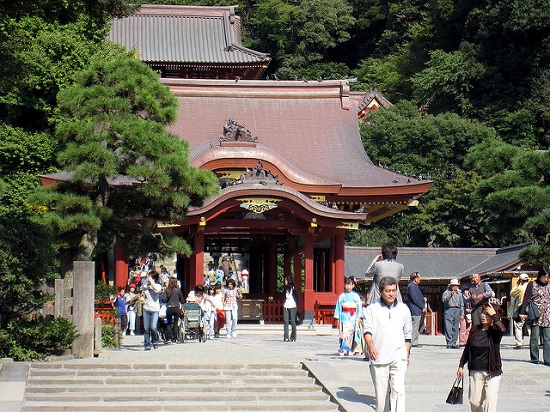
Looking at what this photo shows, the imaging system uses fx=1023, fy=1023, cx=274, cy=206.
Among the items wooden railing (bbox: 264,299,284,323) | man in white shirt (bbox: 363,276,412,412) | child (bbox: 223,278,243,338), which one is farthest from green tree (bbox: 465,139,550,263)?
man in white shirt (bbox: 363,276,412,412)

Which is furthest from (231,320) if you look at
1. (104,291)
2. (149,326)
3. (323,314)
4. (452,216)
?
(452,216)

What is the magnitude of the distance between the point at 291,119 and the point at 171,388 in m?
19.6

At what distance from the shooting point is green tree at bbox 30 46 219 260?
60.8ft

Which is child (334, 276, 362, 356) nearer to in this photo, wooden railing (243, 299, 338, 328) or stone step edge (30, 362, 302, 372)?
stone step edge (30, 362, 302, 372)

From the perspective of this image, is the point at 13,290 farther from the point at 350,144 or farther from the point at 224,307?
the point at 350,144

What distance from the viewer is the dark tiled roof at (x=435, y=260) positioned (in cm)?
Result: 3662

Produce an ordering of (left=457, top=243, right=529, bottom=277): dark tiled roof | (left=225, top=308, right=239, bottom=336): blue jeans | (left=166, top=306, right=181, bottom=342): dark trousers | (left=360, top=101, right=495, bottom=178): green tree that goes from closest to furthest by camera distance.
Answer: (left=166, top=306, right=181, bottom=342): dark trousers, (left=225, top=308, right=239, bottom=336): blue jeans, (left=457, top=243, right=529, bottom=277): dark tiled roof, (left=360, top=101, right=495, bottom=178): green tree

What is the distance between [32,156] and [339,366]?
1772 cm

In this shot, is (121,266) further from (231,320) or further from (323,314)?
(231,320)

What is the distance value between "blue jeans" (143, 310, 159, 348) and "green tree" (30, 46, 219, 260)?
201cm

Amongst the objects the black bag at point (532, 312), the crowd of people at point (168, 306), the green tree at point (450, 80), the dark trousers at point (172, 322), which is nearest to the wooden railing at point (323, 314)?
the crowd of people at point (168, 306)

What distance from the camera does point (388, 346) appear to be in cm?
1023

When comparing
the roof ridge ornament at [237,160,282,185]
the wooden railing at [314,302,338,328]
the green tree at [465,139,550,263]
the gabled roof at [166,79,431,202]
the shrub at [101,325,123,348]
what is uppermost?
the gabled roof at [166,79,431,202]

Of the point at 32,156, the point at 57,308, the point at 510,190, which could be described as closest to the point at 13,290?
the point at 57,308
